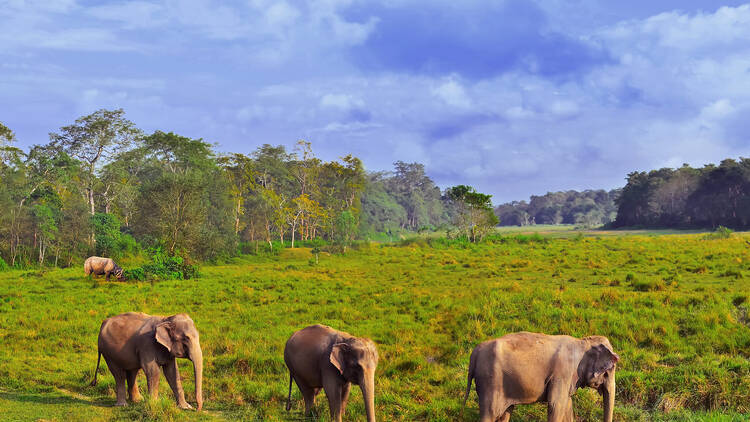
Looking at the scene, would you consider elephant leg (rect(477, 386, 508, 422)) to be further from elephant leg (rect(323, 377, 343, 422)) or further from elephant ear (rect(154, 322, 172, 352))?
elephant ear (rect(154, 322, 172, 352))

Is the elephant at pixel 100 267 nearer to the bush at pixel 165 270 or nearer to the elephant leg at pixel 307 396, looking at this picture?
the bush at pixel 165 270

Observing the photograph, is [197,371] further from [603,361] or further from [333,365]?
[603,361]

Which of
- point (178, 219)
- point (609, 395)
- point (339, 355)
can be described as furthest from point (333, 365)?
point (178, 219)

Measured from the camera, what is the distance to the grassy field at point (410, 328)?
348 inches

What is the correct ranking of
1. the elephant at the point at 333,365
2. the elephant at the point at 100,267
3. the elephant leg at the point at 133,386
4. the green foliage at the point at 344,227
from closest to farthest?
the elephant at the point at 333,365, the elephant leg at the point at 133,386, the elephant at the point at 100,267, the green foliage at the point at 344,227

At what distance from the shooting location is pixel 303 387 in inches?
332

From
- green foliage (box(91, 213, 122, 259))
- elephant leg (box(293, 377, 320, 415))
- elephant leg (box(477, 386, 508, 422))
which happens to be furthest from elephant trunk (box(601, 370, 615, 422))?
green foliage (box(91, 213, 122, 259))

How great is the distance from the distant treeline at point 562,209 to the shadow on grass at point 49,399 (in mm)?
146273

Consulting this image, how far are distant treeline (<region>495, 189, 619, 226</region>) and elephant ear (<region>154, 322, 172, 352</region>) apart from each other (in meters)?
146

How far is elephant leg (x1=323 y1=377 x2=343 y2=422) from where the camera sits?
7.54m

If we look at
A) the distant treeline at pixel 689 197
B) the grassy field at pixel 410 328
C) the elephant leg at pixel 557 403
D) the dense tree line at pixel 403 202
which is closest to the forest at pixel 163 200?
the grassy field at pixel 410 328

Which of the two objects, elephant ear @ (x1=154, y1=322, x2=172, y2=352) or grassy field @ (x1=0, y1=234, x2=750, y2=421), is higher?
elephant ear @ (x1=154, y1=322, x2=172, y2=352)

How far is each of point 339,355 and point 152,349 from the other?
3.75m

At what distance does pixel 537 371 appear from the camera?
20.8 feet
